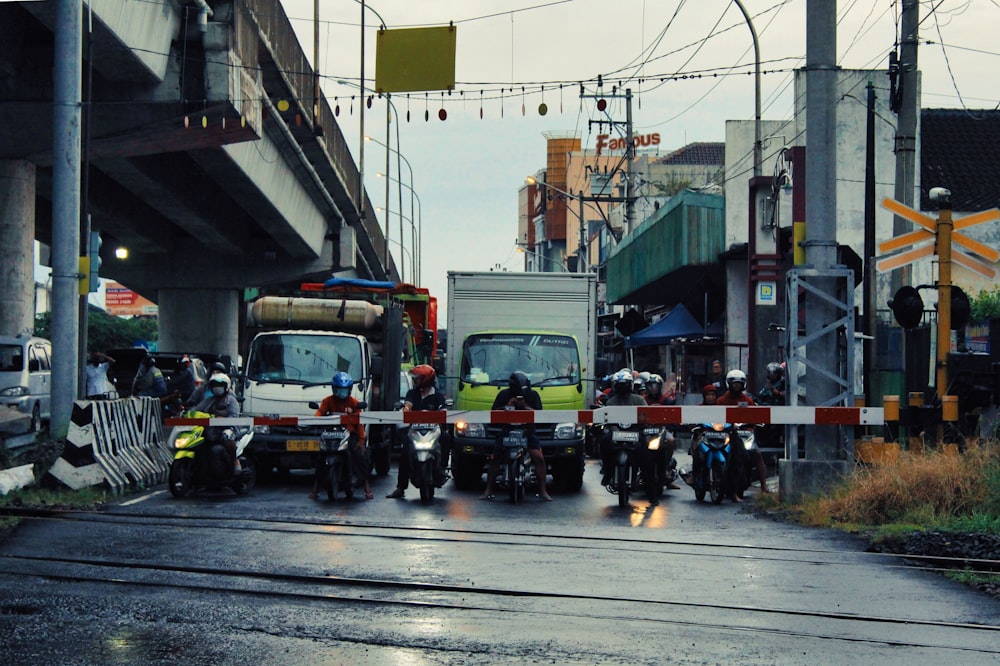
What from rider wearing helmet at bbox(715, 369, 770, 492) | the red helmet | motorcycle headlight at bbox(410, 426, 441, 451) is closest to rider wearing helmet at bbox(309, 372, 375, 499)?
motorcycle headlight at bbox(410, 426, 441, 451)

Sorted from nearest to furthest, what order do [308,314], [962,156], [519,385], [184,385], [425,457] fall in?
[425,457], [519,385], [308,314], [184,385], [962,156]

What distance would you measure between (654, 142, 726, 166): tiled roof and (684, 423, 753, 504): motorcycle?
67349 mm

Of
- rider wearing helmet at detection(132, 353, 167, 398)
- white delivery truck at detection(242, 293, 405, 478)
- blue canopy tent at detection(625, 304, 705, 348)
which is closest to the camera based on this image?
white delivery truck at detection(242, 293, 405, 478)

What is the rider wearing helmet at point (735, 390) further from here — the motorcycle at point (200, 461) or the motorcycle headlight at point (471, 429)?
the motorcycle at point (200, 461)

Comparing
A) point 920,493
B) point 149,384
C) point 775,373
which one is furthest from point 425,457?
point 149,384

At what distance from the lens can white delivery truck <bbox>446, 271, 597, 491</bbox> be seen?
17844 mm

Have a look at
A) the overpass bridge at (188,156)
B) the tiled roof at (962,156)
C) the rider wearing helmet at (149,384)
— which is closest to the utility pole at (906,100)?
the overpass bridge at (188,156)

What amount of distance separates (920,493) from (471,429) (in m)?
6.51

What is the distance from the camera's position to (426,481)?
52.6 ft

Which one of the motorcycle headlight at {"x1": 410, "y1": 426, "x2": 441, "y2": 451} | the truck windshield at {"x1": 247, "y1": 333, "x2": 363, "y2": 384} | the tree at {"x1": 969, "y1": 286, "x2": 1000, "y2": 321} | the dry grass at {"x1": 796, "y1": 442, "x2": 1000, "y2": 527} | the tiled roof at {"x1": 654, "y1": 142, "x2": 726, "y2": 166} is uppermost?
the tiled roof at {"x1": 654, "y1": 142, "x2": 726, "y2": 166}

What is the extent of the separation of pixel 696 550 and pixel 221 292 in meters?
36.2

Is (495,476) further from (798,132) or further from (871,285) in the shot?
(798,132)

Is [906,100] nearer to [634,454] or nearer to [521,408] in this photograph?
[634,454]

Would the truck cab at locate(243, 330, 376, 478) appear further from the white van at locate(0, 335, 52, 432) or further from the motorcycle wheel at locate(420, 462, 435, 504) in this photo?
the white van at locate(0, 335, 52, 432)
